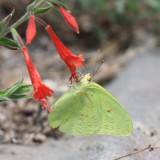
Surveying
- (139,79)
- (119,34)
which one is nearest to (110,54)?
(119,34)

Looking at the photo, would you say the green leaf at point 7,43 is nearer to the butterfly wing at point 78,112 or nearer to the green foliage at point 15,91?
the green foliage at point 15,91

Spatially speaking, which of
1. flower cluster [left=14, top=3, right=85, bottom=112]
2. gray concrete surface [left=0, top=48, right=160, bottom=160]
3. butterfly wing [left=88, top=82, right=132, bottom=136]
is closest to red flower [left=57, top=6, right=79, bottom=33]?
flower cluster [left=14, top=3, right=85, bottom=112]

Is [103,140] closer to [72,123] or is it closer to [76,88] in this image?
[72,123]

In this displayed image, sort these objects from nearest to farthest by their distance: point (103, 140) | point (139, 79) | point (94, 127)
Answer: point (94, 127) → point (103, 140) → point (139, 79)

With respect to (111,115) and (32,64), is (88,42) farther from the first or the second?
(32,64)

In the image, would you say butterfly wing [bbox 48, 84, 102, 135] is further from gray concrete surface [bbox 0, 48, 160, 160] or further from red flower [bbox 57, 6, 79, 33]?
red flower [bbox 57, 6, 79, 33]

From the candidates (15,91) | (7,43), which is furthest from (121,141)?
(7,43)
